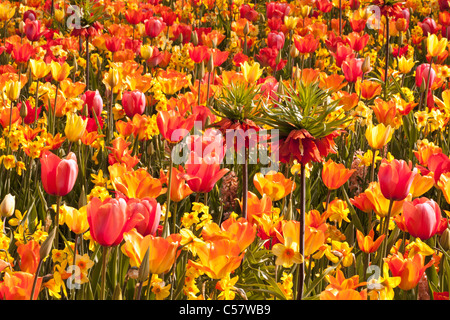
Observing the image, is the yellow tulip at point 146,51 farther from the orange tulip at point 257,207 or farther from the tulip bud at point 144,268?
the tulip bud at point 144,268

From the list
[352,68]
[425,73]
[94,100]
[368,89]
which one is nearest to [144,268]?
[94,100]

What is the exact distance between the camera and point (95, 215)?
5.07 ft

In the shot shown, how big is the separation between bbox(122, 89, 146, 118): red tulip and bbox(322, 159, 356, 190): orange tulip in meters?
1.31

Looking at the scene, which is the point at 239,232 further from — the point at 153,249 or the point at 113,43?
the point at 113,43

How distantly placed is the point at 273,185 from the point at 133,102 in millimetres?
1383

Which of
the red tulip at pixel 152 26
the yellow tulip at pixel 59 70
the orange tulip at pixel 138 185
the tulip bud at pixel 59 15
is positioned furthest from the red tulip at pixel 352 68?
the tulip bud at pixel 59 15

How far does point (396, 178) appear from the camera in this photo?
1.95 meters

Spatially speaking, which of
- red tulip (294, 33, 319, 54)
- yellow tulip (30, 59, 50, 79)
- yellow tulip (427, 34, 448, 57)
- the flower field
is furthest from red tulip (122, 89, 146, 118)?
yellow tulip (427, 34, 448, 57)

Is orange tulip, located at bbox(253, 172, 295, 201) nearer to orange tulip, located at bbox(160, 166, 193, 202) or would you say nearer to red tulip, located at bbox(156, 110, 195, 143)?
orange tulip, located at bbox(160, 166, 193, 202)

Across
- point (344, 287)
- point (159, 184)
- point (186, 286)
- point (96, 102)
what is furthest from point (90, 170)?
point (344, 287)

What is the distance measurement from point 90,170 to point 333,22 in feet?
12.5

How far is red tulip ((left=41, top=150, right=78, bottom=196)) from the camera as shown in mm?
1950

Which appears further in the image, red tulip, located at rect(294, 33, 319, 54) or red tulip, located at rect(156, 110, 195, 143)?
Result: red tulip, located at rect(294, 33, 319, 54)
